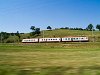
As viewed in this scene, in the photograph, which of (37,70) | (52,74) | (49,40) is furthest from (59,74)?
(49,40)

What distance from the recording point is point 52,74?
980 centimetres

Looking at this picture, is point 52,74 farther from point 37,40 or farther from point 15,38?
point 15,38

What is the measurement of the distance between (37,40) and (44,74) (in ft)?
414

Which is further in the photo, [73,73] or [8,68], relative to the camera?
[8,68]

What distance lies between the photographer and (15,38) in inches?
7077

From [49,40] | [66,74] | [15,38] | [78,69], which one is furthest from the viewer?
[15,38]

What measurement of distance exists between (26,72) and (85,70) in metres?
2.11

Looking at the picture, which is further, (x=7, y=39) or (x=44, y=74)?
(x=7, y=39)

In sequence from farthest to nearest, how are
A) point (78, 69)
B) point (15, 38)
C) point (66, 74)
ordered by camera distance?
point (15, 38) → point (78, 69) → point (66, 74)

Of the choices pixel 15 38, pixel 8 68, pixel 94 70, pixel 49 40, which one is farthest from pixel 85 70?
pixel 15 38

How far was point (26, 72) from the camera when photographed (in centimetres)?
996

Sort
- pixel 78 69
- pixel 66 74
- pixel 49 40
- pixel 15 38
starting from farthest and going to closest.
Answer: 1. pixel 15 38
2. pixel 49 40
3. pixel 78 69
4. pixel 66 74

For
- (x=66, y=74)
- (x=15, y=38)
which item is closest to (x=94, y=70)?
(x=66, y=74)

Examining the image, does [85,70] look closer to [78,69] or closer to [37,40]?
[78,69]
